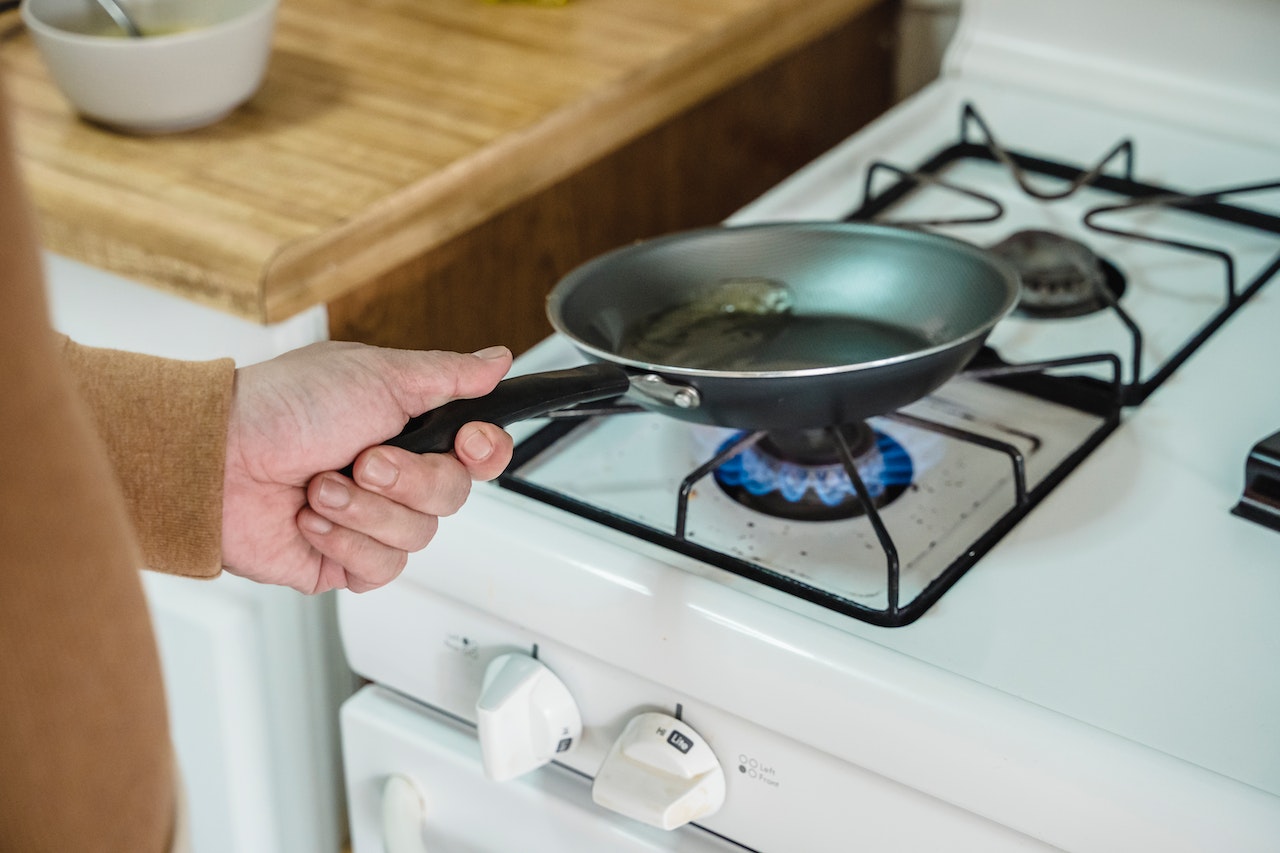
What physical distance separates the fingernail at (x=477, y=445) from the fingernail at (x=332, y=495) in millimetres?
58

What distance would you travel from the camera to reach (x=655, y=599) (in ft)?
1.91

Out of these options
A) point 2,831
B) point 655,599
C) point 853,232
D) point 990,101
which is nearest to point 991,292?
point 853,232

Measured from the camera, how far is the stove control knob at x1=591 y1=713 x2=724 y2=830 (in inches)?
22.5

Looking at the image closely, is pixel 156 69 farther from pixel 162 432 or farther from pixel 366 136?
pixel 162 432

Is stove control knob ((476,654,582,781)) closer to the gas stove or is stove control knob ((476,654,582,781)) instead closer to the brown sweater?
the gas stove

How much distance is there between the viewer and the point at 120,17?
2.92 feet

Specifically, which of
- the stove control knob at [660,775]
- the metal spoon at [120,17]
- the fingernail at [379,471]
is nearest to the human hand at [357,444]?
the fingernail at [379,471]

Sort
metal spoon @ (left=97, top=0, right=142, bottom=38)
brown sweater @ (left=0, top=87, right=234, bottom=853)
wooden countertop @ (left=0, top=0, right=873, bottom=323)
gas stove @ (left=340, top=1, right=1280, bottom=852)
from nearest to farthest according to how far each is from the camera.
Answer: brown sweater @ (left=0, top=87, right=234, bottom=853) < gas stove @ (left=340, top=1, right=1280, bottom=852) < wooden countertop @ (left=0, top=0, right=873, bottom=323) < metal spoon @ (left=97, top=0, right=142, bottom=38)

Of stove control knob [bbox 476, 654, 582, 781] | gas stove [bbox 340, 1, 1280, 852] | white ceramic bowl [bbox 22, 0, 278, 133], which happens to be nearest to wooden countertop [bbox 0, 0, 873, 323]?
white ceramic bowl [bbox 22, 0, 278, 133]

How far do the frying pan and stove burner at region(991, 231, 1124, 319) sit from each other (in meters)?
0.10

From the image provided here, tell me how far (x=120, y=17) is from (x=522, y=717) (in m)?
0.56

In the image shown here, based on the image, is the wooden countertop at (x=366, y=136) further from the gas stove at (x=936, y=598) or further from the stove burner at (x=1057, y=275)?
the stove burner at (x=1057, y=275)

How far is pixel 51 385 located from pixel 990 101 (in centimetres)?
85

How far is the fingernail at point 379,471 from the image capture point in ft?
1.81
